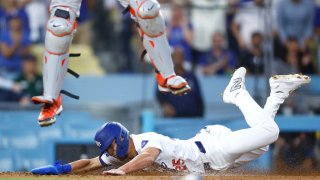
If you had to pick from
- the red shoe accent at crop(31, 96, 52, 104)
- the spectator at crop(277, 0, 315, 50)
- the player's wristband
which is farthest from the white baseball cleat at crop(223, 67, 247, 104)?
A: the spectator at crop(277, 0, 315, 50)

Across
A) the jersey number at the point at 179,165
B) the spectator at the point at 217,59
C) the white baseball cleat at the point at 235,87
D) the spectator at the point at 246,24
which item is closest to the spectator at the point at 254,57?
the spectator at the point at 246,24

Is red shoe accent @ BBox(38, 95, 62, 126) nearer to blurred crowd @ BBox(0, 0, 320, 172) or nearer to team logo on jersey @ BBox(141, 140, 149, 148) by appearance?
team logo on jersey @ BBox(141, 140, 149, 148)

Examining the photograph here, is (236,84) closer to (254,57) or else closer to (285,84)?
(285,84)

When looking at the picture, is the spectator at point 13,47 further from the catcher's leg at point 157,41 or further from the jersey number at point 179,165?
the catcher's leg at point 157,41

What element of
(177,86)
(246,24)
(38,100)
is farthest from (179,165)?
(246,24)

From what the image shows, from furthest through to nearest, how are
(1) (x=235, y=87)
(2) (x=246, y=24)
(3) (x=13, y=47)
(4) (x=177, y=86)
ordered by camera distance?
(2) (x=246, y=24)
(3) (x=13, y=47)
(1) (x=235, y=87)
(4) (x=177, y=86)
